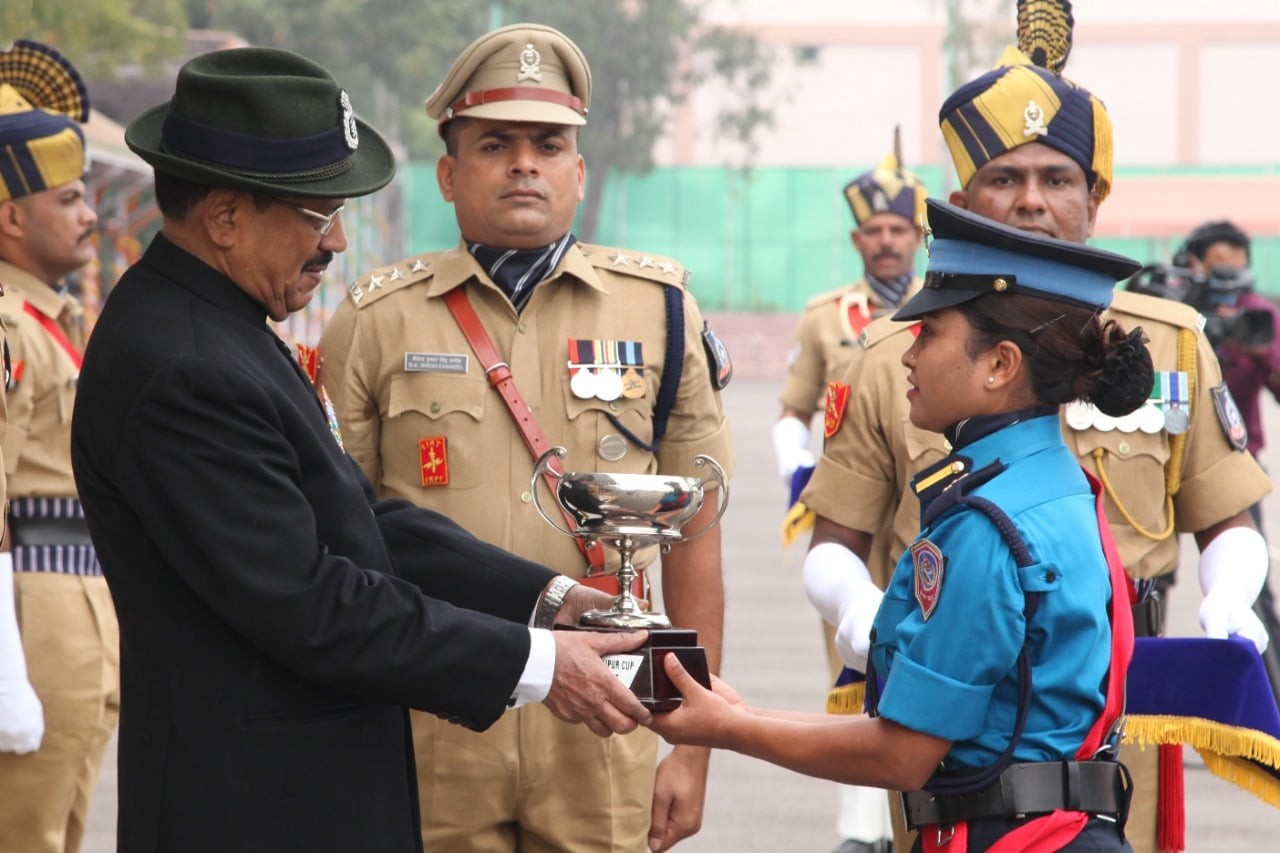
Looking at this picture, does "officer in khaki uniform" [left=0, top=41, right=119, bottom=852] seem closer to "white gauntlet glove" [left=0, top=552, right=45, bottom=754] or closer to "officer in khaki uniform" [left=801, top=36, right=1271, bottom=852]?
"white gauntlet glove" [left=0, top=552, right=45, bottom=754]

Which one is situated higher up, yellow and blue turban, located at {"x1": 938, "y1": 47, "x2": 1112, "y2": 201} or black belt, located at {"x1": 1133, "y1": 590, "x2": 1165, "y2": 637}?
yellow and blue turban, located at {"x1": 938, "y1": 47, "x2": 1112, "y2": 201}

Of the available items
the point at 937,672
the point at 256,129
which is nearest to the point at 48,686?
the point at 256,129

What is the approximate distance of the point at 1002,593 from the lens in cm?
289

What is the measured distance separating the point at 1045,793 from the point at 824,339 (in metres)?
5.25

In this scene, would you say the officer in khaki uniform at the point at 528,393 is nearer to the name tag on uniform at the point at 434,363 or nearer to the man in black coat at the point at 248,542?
the name tag on uniform at the point at 434,363

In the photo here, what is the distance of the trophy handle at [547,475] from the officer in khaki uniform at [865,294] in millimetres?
4084

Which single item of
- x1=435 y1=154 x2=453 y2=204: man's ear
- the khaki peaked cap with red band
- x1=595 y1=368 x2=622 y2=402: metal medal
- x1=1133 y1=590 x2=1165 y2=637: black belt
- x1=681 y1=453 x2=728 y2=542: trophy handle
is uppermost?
the khaki peaked cap with red band

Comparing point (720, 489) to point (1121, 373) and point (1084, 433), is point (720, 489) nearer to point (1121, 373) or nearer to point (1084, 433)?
point (1084, 433)

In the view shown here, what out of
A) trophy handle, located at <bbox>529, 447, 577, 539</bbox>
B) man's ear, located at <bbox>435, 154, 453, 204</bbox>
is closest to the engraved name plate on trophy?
trophy handle, located at <bbox>529, 447, 577, 539</bbox>

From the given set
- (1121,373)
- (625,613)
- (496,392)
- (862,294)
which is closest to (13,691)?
(496,392)

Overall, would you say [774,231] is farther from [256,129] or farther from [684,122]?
[256,129]

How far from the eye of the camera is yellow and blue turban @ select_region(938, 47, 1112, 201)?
13.4 ft

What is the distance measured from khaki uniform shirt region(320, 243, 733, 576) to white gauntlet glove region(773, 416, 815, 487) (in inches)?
117

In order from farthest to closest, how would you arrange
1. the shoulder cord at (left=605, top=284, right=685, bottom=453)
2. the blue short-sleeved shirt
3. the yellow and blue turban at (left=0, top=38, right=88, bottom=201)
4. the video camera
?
the video camera
the yellow and blue turban at (left=0, top=38, right=88, bottom=201)
the shoulder cord at (left=605, top=284, right=685, bottom=453)
the blue short-sleeved shirt
